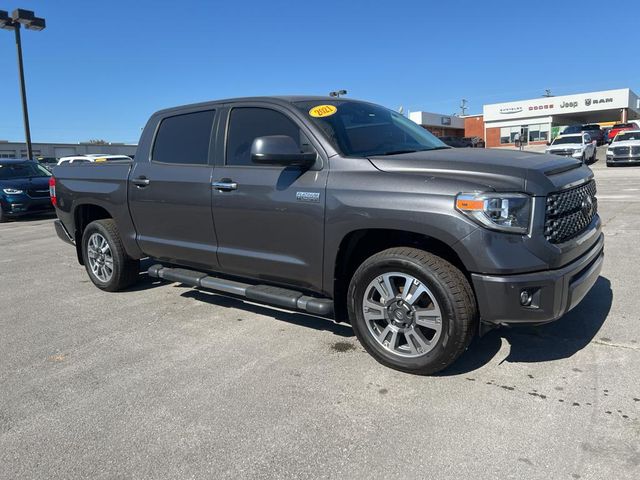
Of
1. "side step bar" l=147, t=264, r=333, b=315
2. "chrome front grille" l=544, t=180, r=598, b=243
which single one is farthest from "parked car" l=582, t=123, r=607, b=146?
"side step bar" l=147, t=264, r=333, b=315

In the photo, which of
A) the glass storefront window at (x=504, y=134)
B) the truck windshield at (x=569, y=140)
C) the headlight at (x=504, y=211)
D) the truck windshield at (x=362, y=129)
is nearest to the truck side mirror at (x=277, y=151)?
the truck windshield at (x=362, y=129)

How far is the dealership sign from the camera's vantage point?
51.3m

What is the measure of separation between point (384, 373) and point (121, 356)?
2064 millimetres

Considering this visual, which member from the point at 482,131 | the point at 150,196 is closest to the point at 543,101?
the point at 482,131

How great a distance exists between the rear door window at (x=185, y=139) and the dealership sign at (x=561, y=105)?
5685 centimetres

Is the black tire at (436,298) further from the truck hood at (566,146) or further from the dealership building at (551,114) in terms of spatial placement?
the dealership building at (551,114)

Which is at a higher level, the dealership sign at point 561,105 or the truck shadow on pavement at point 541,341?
the dealership sign at point 561,105

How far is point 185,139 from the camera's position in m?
4.89

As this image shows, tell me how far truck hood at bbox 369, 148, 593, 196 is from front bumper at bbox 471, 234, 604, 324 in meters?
0.52

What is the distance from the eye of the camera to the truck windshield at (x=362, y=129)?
12.9 ft

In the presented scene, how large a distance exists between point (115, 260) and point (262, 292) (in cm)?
229

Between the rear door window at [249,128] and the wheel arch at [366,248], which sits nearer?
the wheel arch at [366,248]

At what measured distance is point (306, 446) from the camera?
9.04ft

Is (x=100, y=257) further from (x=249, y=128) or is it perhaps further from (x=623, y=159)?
(x=623, y=159)
